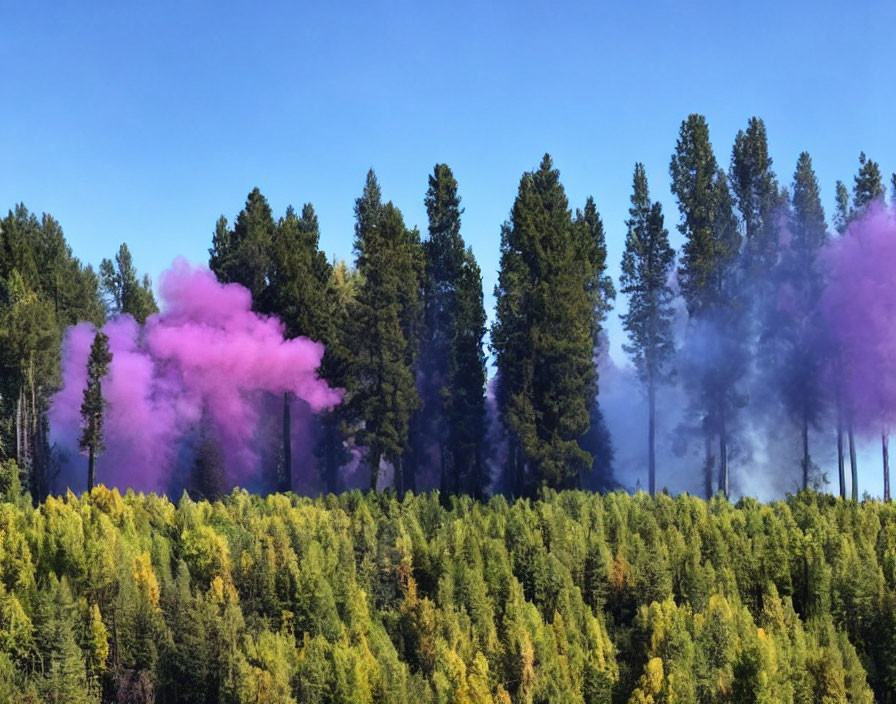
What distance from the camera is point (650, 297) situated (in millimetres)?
50031

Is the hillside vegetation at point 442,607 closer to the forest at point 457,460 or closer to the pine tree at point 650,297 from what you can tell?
the forest at point 457,460

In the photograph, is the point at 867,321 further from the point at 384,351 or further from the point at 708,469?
the point at 384,351

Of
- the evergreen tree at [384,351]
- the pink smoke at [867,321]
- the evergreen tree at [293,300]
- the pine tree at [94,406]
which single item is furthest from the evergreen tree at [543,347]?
the pine tree at [94,406]

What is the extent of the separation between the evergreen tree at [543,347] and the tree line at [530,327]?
0.30 feet

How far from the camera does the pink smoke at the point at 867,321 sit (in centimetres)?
4728

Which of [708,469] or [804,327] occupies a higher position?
[804,327]

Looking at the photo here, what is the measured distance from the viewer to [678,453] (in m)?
52.0

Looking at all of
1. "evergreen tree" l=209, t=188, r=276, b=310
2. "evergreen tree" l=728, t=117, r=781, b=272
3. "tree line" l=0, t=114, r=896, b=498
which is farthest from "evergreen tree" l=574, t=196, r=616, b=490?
"evergreen tree" l=209, t=188, r=276, b=310

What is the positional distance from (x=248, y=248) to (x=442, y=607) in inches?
1214

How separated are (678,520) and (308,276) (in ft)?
76.0

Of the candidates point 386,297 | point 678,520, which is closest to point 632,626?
point 678,520

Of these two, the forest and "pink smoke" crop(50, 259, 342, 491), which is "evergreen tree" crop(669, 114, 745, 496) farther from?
"pink smoke" crop(50, 259, 342, 491)

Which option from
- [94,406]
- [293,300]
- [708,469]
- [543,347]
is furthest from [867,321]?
[94,406]

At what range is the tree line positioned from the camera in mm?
46375
